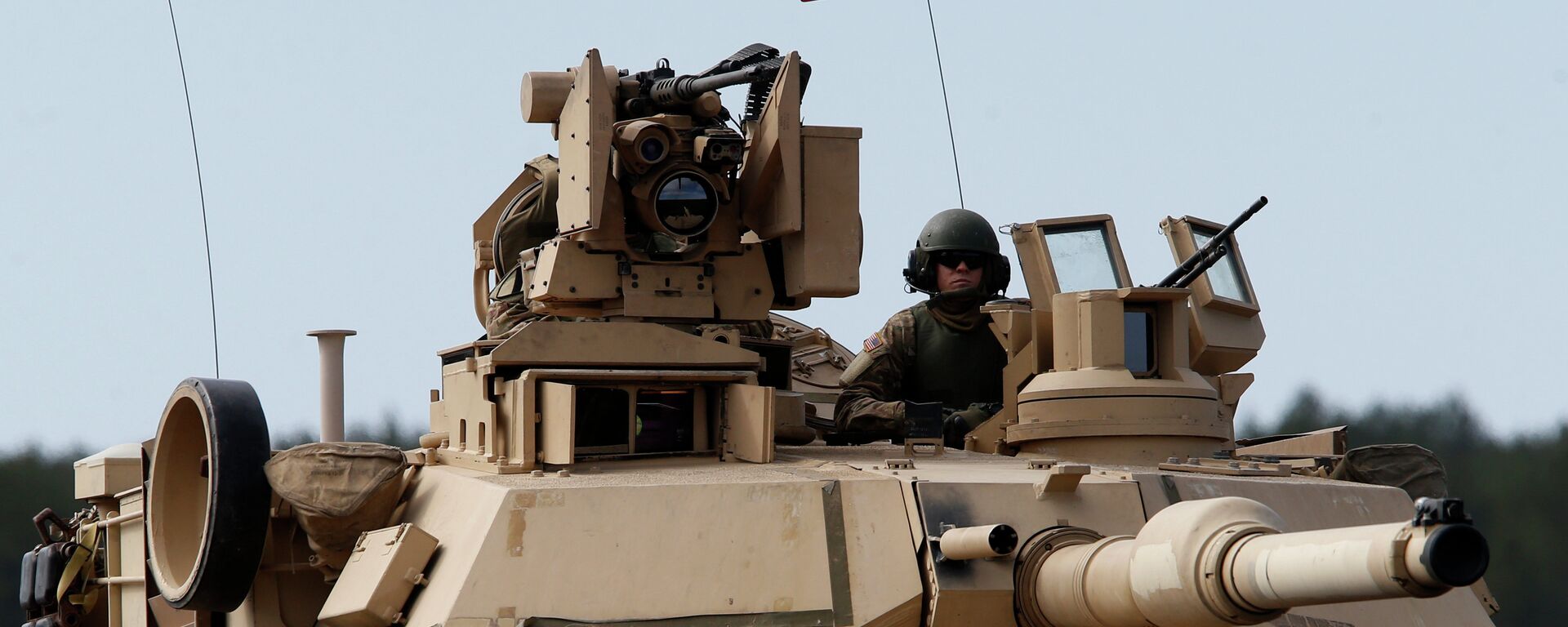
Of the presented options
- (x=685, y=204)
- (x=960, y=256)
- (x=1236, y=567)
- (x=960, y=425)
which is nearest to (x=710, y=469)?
(x=685, y=204)

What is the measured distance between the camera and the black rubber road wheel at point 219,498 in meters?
10.7

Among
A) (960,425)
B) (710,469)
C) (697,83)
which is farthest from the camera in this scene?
(960,425)

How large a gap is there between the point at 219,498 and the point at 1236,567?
5.44 metres

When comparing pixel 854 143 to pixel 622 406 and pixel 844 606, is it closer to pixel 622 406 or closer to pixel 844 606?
pixel 622 406

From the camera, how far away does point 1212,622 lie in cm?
799

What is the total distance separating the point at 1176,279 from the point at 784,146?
3.50 meters

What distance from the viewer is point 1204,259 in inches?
543

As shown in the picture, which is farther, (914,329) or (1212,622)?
(914,329)

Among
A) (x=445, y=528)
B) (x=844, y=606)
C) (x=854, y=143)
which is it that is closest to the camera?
(x=844, y=606)

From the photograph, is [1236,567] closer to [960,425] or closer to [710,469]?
[710,469]

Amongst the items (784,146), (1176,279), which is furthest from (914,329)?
(784,146)

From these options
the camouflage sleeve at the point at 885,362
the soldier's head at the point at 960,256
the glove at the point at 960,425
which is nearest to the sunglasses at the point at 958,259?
the soldier's head at the point at 960,256

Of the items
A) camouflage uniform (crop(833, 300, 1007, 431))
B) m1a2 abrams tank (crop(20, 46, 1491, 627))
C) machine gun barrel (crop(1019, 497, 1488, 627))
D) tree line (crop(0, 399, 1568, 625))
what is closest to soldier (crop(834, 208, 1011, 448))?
camouflage uniform (crop(833, 300, 1007, 431))

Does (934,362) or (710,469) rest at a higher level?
(934,362)
